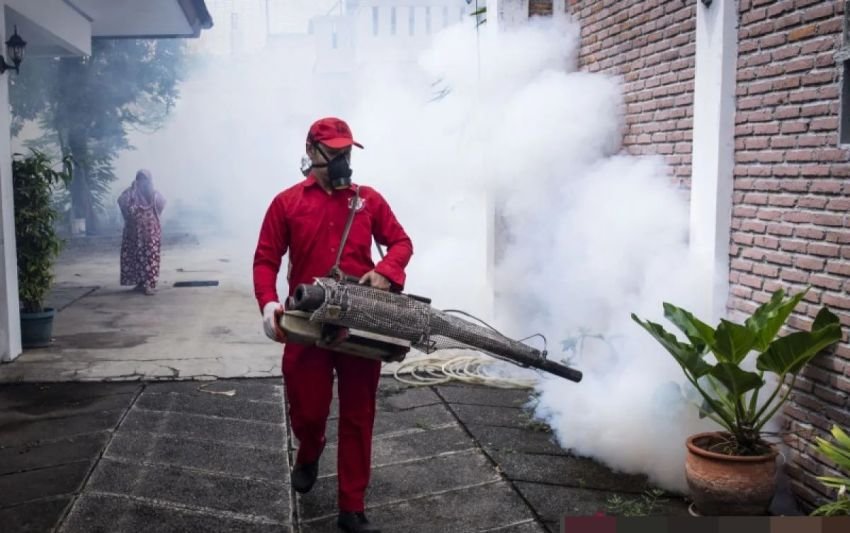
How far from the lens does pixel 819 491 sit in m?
4.54

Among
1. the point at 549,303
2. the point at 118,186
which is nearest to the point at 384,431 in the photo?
the point at 549,303

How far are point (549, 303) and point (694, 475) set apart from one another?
3.57 meters

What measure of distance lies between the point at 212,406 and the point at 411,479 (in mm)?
2209

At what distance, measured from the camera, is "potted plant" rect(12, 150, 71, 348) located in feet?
29.4

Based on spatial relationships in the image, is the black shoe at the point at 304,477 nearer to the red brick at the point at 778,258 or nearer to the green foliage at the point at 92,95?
the red brick at the point at 778,258

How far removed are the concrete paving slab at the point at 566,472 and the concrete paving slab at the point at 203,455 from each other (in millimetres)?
1330

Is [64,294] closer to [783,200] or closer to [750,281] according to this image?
[750,281]

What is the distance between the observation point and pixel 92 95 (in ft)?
76.8

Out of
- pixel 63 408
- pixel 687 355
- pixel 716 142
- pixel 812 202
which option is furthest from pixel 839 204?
pixel 63 408

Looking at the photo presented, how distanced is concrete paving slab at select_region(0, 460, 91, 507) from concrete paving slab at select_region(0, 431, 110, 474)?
0.11 metres

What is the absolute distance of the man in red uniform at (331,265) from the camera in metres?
4.38

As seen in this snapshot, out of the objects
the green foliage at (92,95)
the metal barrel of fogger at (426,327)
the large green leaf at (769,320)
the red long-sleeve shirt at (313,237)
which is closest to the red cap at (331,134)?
the red long-sleeve shirt at (313,237)

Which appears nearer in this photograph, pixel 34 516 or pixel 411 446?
pixel 34 516

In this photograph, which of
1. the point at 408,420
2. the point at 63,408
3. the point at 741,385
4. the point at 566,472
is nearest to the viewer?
the point at 741,385
